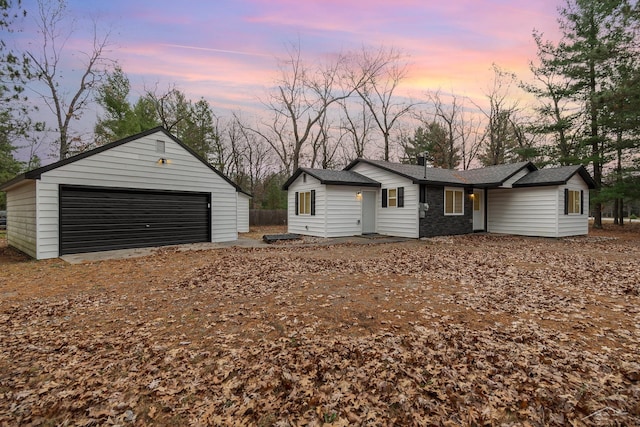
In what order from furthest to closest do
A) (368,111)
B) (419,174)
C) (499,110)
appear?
(368,111) → (499,110) → (419,174)

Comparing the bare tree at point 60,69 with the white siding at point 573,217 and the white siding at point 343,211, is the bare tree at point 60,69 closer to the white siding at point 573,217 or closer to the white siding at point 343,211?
the white siding at point 343,211

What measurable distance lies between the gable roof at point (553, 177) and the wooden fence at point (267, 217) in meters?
16.9

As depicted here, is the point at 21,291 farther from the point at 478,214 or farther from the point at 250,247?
the point at 478,214

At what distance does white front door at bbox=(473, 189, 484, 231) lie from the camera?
54.3ft

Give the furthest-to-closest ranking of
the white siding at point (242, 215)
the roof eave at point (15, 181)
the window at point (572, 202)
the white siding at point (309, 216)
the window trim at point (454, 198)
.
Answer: the white siding at point (242, 215) < the window trim at point (454, 198) < the window at point (572, 202) < the white siding at point (309, 216) < the roof eave at point (15, 181)

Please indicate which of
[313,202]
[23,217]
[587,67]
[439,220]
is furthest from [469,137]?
[23,217]

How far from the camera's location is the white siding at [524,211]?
14492 millimetres

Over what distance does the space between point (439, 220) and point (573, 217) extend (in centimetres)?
713

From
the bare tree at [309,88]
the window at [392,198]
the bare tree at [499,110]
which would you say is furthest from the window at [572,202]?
the bare tree at [309,88]

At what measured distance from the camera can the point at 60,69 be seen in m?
18.1

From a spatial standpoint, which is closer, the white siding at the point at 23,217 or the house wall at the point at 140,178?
the house wall at the point at 140,178

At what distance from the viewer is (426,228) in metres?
14.0

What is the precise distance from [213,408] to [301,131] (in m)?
25.4

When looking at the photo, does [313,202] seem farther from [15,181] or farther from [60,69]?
[60,69]
